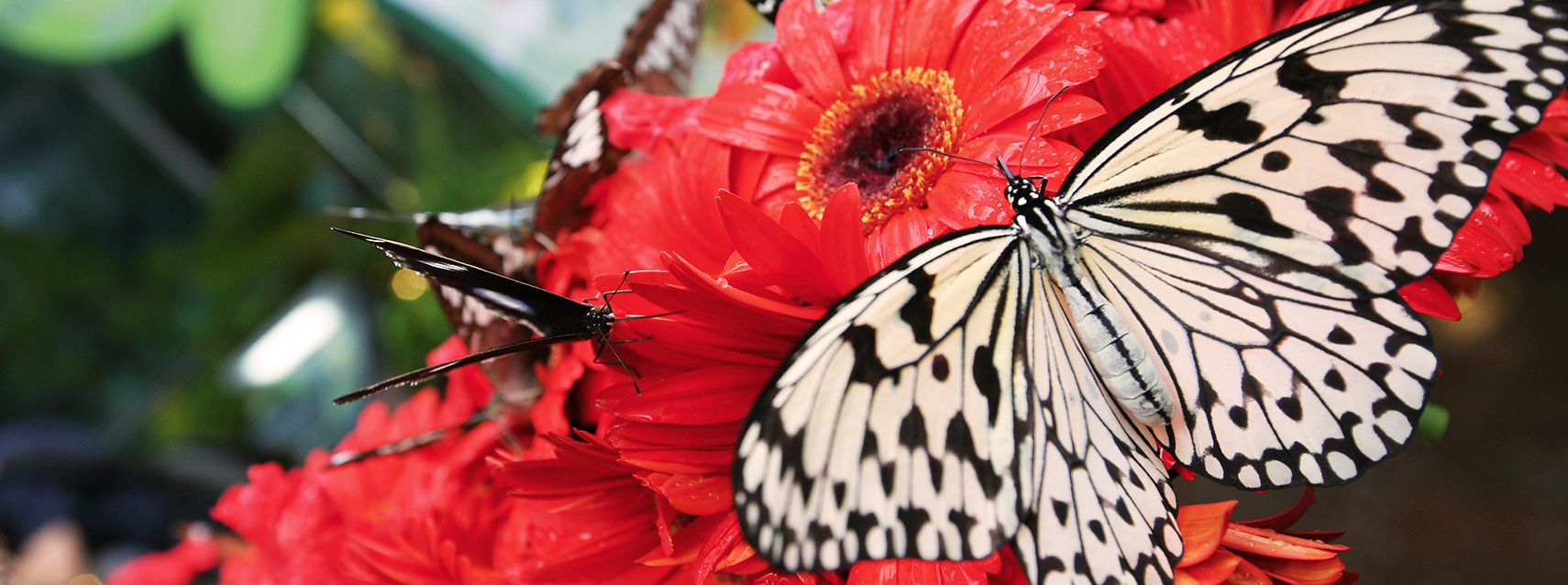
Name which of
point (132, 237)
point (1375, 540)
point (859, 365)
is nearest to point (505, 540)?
point (859, 365)

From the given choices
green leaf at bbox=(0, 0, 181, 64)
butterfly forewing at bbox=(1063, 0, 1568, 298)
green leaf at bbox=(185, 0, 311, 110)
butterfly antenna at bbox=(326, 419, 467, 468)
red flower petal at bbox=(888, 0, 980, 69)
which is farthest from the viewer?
green leaf at bbox=(185, 0, 311, 110)

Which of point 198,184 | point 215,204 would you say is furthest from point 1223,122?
point 198,184

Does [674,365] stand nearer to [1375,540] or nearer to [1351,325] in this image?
[1351,325]

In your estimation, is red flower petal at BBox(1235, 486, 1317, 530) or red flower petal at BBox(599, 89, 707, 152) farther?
red flower petal at BBox(599, 89, 707, 152)

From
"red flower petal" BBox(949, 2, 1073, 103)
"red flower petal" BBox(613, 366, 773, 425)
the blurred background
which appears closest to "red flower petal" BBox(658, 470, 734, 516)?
"red flower petal" BBox(613, 366, 773, 425)

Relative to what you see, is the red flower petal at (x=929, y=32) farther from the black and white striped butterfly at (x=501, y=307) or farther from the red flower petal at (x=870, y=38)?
the black and white striped butterfly at (x=501, y=307)

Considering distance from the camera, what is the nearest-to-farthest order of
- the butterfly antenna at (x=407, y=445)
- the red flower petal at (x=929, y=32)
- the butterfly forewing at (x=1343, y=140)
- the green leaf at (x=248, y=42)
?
the butterfly forewing at (x=1343, y=140)
the red flower petal at (x=929, y=32)
the butterfly antenna at (x=407, y=445)
the green leaf at (x=248, y=42)

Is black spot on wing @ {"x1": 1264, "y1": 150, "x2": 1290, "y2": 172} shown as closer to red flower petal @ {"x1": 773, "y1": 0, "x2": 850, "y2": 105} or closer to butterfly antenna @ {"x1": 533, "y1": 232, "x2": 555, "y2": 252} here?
red flower petal @ {"x1": 773, "y1": 0, "x2": 850, "y2": 105}

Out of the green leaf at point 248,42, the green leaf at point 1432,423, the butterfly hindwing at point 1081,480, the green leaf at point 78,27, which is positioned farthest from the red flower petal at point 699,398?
the green leaf at point 78,27
